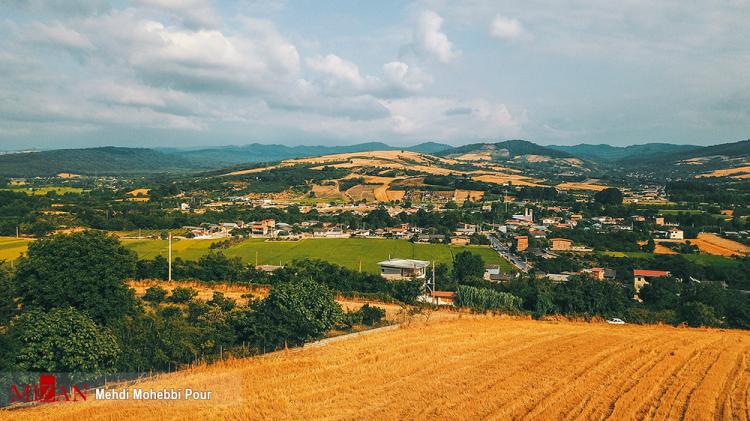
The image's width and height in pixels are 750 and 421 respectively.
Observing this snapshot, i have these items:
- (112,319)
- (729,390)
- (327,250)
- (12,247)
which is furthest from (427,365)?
(12,247)

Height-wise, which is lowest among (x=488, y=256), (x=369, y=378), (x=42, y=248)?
(x=488, y=256)

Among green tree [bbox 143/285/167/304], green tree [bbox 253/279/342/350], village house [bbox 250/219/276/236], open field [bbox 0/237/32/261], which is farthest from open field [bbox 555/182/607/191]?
green tree [bbox 253/279/342/350]

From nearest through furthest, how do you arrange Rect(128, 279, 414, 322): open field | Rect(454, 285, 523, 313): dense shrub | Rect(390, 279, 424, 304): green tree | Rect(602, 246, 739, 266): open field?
Rect(128, 279, 414, 322): open field → Rect(454, 285, 523, 313): dense shrub → Rect(390, 279, 424, 304): green tree → Rect(602, 246, 739, 266): open field

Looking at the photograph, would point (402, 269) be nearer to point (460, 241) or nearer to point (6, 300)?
point (460, 241)

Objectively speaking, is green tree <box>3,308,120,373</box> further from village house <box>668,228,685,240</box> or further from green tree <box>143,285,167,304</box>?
Answer: village house <box>668,228,685,240</box>

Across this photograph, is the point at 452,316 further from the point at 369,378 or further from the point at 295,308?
the point at 369,378

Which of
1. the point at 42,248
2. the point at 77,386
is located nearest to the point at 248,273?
the point at 42,248

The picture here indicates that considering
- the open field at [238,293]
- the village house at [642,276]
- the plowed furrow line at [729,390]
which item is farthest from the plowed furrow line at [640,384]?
the village house at [642,276]
